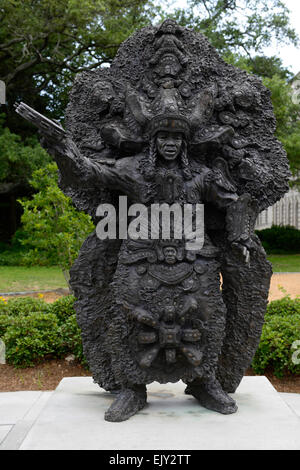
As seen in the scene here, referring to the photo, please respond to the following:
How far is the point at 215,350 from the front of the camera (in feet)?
11.4

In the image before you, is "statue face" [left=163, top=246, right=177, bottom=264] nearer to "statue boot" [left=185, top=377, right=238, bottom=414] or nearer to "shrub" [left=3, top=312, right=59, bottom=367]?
"statue boot" [left=185, top=377, right=238, bottom=414]

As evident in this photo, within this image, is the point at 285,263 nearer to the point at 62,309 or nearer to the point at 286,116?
the point at 286,116

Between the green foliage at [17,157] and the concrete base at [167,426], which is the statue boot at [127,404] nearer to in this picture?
the concrete base at [167,426]

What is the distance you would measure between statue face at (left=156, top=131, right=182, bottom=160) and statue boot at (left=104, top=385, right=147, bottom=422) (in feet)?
5.26

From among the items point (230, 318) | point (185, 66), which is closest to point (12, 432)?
point (230, 318)

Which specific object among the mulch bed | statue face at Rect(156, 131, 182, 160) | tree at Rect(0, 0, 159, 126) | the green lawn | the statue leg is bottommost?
the mulch bed

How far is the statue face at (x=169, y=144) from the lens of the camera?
3.52m

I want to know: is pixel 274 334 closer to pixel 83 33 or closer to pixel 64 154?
pixel 64 154

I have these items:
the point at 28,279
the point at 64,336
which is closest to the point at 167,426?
the point at 64,336

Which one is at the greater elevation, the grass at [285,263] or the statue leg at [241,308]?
the statue leg at [241,308]

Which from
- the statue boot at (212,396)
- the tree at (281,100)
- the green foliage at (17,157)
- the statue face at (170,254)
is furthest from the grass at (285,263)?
the statue face at (170,254)

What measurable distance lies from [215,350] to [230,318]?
413mm

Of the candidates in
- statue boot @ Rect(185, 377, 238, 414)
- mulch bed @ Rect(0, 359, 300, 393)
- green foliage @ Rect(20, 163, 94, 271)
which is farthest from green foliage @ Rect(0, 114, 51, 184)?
statue boot @ Rect(185, 377, 238, 414)

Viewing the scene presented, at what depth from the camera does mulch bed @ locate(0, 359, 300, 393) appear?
5.61 metres
